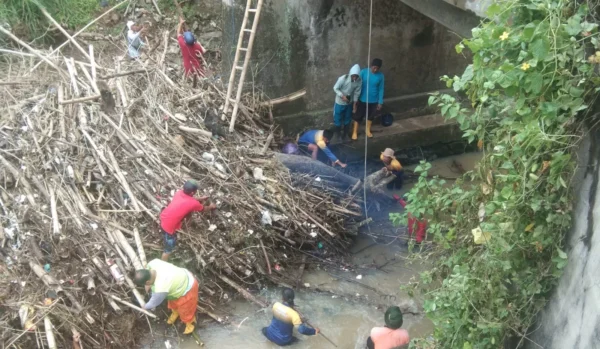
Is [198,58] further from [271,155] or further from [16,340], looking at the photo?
[16,340]

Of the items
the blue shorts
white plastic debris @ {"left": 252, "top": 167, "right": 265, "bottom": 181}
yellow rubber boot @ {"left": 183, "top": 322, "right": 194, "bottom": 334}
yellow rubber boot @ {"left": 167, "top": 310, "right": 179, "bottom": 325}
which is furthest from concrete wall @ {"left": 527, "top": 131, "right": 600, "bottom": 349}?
white plastic debris @ {"left": 252, "top": 167, "right": 265, "bottom": 181}

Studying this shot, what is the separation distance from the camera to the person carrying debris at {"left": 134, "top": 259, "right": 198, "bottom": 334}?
596cm

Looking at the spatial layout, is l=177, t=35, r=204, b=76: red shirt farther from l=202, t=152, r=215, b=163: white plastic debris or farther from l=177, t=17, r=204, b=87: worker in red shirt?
l=202, t=152, r=215, b=163: white plastic debris

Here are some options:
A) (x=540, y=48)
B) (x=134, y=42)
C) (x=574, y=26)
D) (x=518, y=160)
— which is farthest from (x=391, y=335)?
(x=134, y=42)

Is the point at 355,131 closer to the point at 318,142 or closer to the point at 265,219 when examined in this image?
the point at 318,142

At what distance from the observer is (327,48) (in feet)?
33.0

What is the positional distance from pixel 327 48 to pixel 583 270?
23.8 ft

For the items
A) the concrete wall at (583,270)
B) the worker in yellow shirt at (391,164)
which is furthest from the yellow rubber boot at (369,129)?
the concrete wall at (583,270)

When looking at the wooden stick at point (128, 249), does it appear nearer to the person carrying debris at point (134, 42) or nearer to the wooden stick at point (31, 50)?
the wooden stick at point (31, 50)

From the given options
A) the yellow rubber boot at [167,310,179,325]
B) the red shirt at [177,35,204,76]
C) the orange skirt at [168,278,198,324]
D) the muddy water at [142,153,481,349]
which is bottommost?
the muddy water at [142,153,481,349]

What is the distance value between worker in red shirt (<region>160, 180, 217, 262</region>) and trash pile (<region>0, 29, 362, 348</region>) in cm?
17

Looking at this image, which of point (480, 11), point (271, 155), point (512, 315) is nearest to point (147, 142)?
point (271, 155)

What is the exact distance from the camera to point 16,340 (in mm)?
5641

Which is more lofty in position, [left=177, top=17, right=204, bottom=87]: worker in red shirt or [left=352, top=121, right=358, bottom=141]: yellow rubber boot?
[left=177, top=17, right=204, bottom=87]: worker in red shirt
